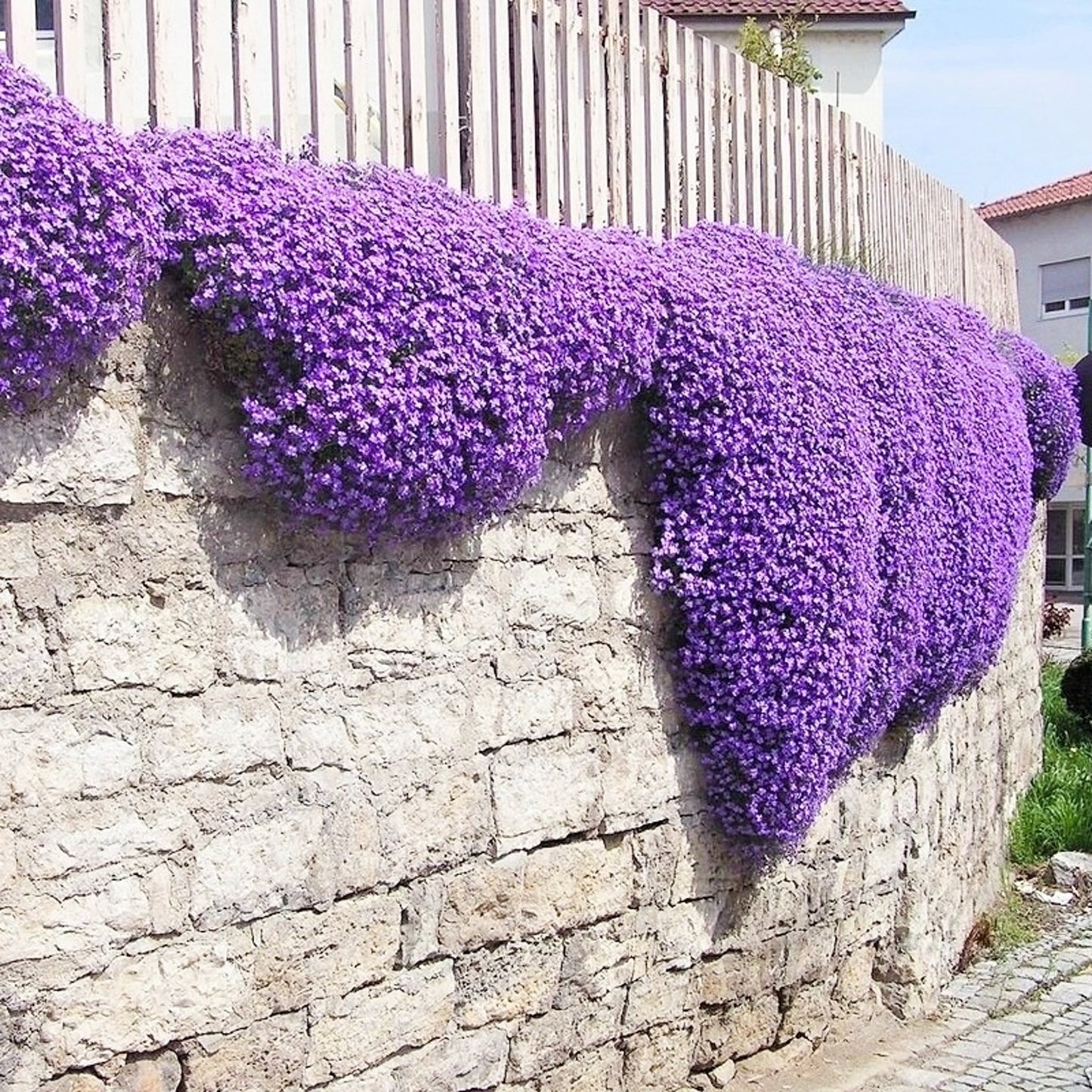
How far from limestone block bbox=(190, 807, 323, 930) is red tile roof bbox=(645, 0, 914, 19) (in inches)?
694

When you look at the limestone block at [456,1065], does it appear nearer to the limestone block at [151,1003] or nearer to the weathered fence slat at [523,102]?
the limestone block at [151,1003]

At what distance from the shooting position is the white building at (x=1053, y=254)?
31328 millimetres

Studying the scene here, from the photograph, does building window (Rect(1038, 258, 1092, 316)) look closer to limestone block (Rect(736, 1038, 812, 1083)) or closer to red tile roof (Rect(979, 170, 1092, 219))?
red tile roof (Rect(979, 170, 1092, 219))

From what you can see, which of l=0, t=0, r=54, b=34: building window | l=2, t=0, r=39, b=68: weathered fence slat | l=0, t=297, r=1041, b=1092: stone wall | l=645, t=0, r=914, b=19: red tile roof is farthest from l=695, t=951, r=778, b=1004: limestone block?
l=645, t=0, r=914, b=19: red tile roof

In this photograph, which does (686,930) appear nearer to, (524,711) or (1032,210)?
(524,711)

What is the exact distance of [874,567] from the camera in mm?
5445

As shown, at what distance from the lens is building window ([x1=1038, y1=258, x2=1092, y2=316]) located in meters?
31.5

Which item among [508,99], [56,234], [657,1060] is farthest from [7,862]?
[508,99]

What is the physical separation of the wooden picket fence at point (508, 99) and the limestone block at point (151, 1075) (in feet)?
6.58

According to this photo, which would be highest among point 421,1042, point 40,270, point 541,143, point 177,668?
point 541,143

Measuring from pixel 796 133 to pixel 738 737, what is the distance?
9.03 ft

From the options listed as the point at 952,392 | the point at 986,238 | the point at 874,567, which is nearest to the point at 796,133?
the point at 952,392

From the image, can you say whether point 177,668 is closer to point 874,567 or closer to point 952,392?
point 874,567

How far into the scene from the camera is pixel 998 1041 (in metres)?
6.04
